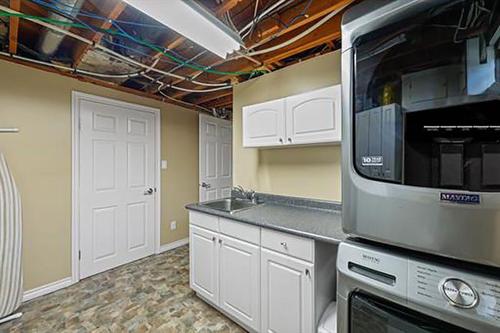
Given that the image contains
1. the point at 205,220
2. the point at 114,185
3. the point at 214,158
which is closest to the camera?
the point at 205,220

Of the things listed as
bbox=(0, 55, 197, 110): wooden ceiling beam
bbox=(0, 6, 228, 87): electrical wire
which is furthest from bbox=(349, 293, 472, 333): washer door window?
bbox=(0, 55, 197, 110): wooden ceiling beam

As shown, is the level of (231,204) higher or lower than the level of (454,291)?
lower

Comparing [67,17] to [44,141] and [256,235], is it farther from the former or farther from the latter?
[256,235]

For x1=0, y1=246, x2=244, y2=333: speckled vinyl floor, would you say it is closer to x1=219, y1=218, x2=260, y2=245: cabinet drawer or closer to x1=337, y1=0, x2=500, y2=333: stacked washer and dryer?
x1=219, y1=218, x2=260, y2=245: cabinet drawer

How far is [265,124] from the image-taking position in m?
2.19

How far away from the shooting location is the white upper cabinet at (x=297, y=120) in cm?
175

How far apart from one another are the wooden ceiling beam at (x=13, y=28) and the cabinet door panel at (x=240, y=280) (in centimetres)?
214

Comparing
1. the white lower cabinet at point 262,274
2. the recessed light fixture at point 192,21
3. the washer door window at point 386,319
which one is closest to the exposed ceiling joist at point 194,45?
the recessed light fixture at point 192,21

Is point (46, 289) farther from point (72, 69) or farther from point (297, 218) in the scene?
point (297, 218)

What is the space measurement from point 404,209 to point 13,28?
2.72m

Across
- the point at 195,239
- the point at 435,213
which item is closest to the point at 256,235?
the point at 195,239

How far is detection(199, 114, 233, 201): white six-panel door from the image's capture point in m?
3.99

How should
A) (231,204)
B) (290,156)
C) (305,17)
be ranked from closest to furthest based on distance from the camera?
(305,17) → (290,156) → (231,204)

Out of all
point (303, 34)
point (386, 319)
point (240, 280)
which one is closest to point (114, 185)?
point (240, 280)
